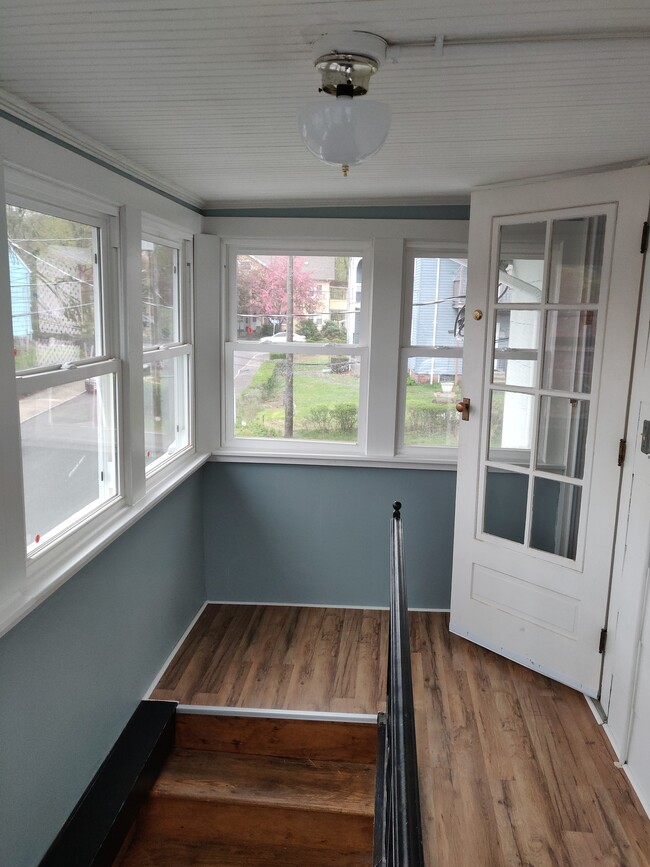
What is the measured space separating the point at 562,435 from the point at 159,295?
1.97 metres

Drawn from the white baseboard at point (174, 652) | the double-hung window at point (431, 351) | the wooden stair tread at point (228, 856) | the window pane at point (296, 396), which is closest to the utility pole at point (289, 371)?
the window pane at point (296, 396)

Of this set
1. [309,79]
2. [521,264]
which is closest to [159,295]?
[521,264]

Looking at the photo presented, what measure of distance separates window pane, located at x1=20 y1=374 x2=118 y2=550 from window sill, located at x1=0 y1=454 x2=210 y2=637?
62mm

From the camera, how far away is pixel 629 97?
1834mm

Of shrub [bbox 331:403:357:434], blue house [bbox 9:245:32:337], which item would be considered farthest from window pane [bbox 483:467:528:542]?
blue house [bbox 9:245:32:337]

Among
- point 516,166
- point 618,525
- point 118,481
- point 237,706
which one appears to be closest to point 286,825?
point 237,706

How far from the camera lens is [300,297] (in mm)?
3861

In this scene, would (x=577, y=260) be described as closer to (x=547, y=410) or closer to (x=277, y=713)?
(x=547, y=410)

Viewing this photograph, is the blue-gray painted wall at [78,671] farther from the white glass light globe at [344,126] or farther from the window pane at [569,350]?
the window pane at [569,350]

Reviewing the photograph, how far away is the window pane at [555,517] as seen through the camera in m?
3.05

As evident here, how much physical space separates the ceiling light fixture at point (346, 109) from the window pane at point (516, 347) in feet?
5.59

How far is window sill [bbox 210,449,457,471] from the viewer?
12.6 ft

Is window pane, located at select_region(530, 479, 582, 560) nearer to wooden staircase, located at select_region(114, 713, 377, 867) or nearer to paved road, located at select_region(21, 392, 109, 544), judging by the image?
wooden staircase, located at select_region(114, 713, 377, 867)

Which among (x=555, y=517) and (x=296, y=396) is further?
(x=296, y=396)
